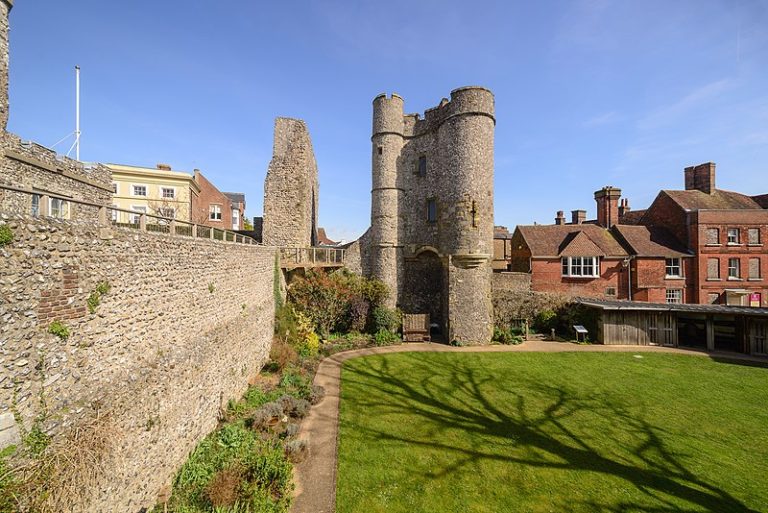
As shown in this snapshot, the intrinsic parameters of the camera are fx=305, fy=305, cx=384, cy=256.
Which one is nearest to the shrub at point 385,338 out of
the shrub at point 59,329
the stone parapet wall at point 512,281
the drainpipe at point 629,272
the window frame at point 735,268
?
→ the stone parapet wall at point 512,281

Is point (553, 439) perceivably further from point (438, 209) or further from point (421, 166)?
point (421, 166)

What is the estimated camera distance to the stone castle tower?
19.3 metres

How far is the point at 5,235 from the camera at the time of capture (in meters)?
3.88

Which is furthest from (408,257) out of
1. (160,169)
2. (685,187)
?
(685,187)

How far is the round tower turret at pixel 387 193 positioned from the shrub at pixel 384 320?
1.22m

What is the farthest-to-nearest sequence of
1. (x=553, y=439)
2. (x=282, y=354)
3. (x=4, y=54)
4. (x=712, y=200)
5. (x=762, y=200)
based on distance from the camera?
(x=762, y=200) < (x=712, y=200) < (x=282, y=354) < (x=553, y=439) < (x=4, y=54)

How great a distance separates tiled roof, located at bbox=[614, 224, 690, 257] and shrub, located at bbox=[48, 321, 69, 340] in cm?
3151

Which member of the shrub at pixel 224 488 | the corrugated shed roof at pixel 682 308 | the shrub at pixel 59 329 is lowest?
the shrub at pixel 224 488

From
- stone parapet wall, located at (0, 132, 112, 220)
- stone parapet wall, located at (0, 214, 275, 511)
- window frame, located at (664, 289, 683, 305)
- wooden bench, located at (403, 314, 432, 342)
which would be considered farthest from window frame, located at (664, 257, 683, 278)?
stone parapet wall, located at (0, 132, 112, 220)

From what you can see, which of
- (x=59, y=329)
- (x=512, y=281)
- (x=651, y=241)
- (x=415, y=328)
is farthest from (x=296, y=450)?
(x=651, y=241)

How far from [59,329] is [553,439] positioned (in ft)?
39.4

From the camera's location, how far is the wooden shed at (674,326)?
18328mm

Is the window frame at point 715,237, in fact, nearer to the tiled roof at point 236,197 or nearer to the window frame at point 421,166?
the window frame at point 421,166

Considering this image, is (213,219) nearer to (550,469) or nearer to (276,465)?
(276,465)
